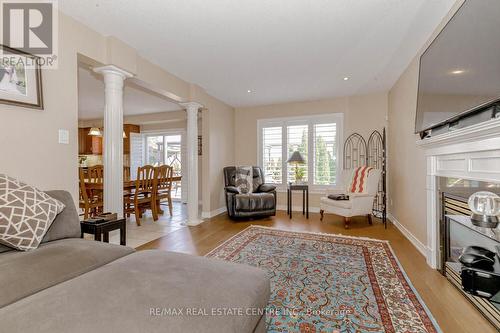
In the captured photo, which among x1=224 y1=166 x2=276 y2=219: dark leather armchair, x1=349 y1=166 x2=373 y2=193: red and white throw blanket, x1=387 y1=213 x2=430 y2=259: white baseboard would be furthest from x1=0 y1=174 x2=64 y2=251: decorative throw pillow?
x1=349 y1=166 x2=373 y2=193: red and white throw blanket

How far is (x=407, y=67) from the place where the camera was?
328cm

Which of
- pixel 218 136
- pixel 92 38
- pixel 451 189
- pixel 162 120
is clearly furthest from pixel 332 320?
pixel 162 120

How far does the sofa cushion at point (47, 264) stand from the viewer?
1.05 meters

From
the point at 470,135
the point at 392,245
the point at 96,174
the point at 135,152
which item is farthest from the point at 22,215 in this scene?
the point at 135,152

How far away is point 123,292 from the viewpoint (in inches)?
38.4

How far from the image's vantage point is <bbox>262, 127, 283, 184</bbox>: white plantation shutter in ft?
17.8

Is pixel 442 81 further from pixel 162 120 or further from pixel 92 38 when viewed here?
pixel 162 120

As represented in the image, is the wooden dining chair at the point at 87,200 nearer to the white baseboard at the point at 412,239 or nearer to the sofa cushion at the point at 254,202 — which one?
the sofa cushion at the point at 254,202

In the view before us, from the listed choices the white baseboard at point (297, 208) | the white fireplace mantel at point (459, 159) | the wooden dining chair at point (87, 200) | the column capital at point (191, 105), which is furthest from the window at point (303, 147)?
the wooden dining chair at point (87, 200)

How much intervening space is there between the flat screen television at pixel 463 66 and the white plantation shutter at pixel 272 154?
322 centimetres

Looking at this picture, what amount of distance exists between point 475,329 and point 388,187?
3.32 m

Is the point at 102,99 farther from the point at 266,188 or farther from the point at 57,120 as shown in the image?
the point at 266,188

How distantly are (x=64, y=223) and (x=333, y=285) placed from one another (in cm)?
218

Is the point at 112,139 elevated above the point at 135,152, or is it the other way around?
the point at 135,152
